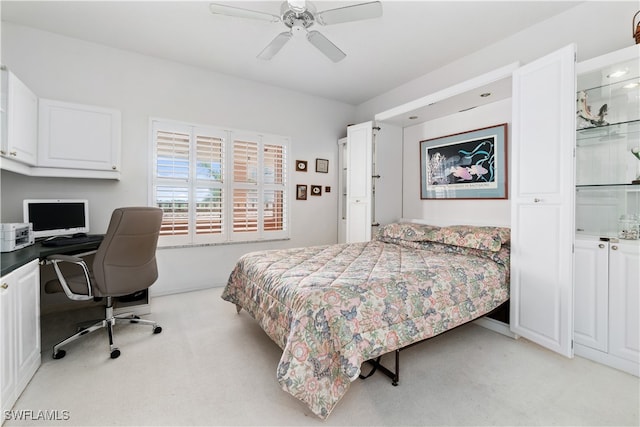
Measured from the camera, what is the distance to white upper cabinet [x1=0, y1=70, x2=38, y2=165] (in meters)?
2.21

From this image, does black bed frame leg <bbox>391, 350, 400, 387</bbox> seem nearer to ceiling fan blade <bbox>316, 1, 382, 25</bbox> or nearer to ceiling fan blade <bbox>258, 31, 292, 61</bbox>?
ceiling fan blade <bbox>316, 1, 382, 25</bbox>

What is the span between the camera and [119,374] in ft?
6.36

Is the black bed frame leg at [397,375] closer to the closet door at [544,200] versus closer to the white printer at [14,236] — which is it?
the closet door at [544,200]

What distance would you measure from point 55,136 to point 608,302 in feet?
16.1

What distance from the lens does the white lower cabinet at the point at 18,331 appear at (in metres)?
1.54

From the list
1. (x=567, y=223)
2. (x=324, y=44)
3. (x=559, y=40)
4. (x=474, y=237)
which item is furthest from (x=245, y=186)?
(x=559, y=40)

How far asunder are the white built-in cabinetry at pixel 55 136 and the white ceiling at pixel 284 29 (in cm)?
81

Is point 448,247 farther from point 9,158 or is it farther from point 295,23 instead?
point 9,158

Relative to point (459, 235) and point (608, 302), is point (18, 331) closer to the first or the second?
point (459, 235)

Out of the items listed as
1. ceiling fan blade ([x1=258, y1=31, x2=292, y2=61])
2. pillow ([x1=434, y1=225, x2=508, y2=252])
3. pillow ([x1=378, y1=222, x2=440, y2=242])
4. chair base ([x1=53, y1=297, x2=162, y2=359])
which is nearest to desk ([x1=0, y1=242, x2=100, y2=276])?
chair base ([x1=53, y1=297, x2=162, y2=359])

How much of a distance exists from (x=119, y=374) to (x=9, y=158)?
194cm

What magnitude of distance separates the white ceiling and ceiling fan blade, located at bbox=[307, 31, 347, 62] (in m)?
0.34

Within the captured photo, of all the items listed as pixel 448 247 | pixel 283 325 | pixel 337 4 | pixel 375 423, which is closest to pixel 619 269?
pixel 448 247

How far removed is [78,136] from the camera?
2.86 m
